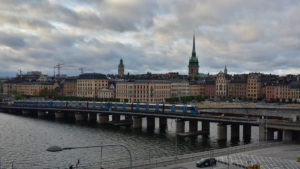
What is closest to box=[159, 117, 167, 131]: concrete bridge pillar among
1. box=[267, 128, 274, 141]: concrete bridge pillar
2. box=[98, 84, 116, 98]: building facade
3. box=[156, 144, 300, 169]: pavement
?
box=[267, 128, 274, 141]: concrete bridge pillar

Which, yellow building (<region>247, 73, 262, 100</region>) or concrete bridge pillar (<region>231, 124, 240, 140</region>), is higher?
yellow building (<region>247, 73, 262, 100</region>)

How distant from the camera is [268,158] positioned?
46.2 meters

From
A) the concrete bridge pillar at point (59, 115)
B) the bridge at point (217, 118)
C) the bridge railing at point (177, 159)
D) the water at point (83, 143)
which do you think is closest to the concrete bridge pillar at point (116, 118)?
the bridge at point (217, 118)

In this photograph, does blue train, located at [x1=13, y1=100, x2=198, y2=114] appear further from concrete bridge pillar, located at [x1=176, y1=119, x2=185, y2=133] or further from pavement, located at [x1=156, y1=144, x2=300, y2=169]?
pavement, located at [x1=156, y1=144, x2=300, y2=169]

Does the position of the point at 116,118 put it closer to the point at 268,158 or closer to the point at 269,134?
the point at 269,134

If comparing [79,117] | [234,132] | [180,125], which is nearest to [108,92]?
[79,117]

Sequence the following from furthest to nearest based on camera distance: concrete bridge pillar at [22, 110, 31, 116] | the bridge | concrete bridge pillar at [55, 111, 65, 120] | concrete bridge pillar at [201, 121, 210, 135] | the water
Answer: concrete bridge pillar at [22, 110, 31, 116]
concrete bridge pillar at [55, 111, 65, 120]
concrete bridge pillar at [201, 121, 210, 135]
the bridge
the water

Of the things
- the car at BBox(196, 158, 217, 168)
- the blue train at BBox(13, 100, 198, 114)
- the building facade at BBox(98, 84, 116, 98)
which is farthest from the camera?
the building facade at BBox(98, 84, 116, 98)

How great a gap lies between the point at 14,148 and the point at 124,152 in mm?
21422

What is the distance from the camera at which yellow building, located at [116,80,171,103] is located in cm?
18175

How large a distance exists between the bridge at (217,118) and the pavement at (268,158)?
8862 millimetres

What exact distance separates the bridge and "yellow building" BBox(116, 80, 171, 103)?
58698mm

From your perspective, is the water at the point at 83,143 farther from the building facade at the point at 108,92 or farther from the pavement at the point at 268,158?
the building facade at the point at 108,92

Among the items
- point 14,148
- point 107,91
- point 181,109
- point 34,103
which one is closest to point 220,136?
point 181,109
